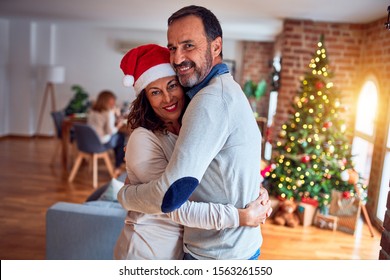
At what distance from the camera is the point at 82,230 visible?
87.5 inches

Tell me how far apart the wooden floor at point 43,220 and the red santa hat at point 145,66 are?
0.80 m

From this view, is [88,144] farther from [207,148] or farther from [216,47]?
[207,148]

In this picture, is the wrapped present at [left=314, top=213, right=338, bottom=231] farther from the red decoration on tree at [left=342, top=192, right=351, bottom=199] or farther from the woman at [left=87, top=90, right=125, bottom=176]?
the woman at [left=87, top=90, right=125, bottom=176]

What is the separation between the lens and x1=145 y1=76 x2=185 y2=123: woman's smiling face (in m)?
1.19

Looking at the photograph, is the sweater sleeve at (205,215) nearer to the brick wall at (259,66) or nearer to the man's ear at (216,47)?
the man's ear at (216,47)

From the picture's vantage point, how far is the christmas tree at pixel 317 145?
366 cm

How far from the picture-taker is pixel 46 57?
7.42 metres

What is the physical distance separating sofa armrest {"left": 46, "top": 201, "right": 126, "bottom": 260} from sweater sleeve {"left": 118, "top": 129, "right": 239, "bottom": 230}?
1109 millimetres

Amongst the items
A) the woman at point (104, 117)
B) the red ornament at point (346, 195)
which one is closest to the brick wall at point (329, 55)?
the red ornament at point (346, 195)

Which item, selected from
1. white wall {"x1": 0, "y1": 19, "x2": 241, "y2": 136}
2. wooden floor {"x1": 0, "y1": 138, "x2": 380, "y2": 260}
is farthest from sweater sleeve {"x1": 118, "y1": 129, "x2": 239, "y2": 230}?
white wall {"x1": 0, "y1": 19, "x2": 241, "y2": 136}

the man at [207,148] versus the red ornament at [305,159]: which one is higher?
the man at [207,148]

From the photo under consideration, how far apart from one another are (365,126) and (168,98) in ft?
7.36

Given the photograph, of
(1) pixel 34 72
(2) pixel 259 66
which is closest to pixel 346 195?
(2) pixel 259 66
